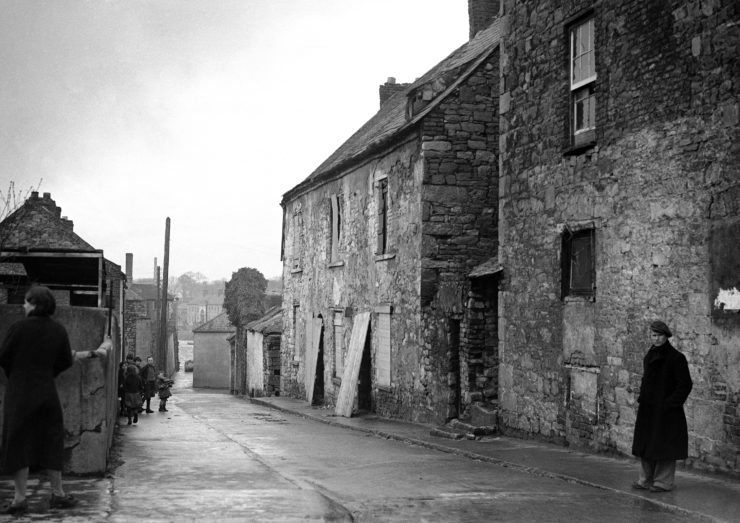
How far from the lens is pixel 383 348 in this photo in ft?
71.7

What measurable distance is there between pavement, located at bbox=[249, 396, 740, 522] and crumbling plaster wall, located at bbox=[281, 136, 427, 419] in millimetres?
2730

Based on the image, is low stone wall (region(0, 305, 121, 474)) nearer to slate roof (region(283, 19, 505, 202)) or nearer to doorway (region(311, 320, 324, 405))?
Answer: slate roof (region(283, 19, 505, 202))

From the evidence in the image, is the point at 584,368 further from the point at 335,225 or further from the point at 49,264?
the point at 335,225

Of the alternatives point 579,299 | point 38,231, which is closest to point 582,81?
point 579,299

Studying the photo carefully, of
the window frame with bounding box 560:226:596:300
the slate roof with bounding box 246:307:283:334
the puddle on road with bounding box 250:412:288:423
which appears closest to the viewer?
the window frame with bounding box 560:226:596:300

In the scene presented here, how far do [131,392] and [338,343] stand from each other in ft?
24.1

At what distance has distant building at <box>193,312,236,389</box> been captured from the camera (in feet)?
209

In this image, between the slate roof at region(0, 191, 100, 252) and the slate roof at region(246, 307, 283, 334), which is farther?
the slate roof at region(246, 307, 283, 334)

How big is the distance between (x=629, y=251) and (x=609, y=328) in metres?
1.14

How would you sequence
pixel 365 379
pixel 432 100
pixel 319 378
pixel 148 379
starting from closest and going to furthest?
pixel 432 100 < pixel 365 379 < pixel 148 379 < pixel 319 378

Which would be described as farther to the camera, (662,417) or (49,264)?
(49,264)

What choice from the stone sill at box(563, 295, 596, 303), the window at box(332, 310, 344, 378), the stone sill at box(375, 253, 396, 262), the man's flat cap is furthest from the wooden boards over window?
the man's flat cap

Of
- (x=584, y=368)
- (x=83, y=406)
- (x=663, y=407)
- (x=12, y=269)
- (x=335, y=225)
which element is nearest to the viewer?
(x=83, y=406)

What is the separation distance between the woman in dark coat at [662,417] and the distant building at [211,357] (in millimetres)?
55572
